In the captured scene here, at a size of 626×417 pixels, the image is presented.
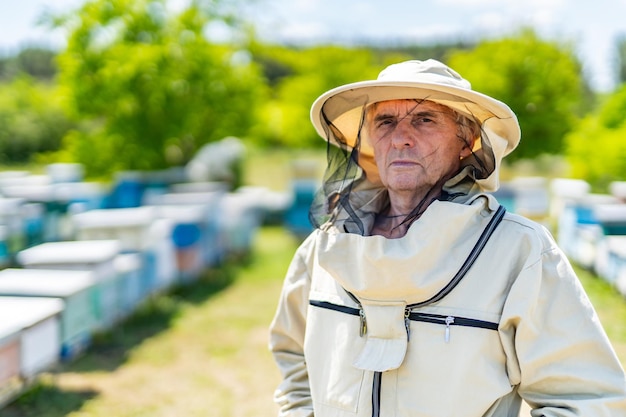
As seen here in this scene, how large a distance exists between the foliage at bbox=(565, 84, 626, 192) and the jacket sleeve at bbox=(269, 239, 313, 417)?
3986 mm

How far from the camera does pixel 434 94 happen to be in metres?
1.13

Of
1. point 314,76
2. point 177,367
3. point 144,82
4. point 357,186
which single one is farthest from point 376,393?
point 314,76

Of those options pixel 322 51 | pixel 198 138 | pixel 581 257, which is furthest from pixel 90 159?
pixel 322 51

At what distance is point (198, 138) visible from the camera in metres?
8.36

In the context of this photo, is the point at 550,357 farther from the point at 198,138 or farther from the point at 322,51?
the point at 322,51

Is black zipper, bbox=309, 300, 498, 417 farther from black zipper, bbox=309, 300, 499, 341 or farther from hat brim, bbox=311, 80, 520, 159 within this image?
hat brim, bbox=311, 80, 520, 159

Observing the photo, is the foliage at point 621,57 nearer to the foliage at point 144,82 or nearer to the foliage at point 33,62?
the foliage at point 144,82

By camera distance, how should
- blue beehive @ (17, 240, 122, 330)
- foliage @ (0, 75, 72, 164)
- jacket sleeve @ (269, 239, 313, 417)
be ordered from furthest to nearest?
Result: foliage @ (0, 75, 72, 164)
blue beehive @ (17, 240, 122, 330)
jacket sleeve @ (269, 239, 313, 417)

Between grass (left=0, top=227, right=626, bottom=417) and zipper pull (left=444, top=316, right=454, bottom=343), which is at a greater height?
zipper pull (left=444, top=316, right=454, bottom=343)

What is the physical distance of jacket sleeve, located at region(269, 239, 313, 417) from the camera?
1322 millimetres

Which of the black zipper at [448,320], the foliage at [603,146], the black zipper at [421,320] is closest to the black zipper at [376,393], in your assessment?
the black zipper at [421,320]

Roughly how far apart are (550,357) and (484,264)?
182 millimetres

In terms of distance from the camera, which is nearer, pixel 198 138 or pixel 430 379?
pixel 430 379

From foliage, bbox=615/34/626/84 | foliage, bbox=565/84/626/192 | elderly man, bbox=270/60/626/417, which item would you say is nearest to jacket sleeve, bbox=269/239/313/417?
elderly man, bbox=270/60/626/417
